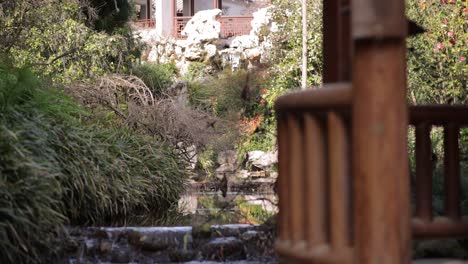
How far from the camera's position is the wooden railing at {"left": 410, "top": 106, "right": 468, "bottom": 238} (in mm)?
4070

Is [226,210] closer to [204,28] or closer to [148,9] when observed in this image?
[204,28]

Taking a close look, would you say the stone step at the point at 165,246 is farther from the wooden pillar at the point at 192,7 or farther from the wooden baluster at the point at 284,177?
the wooden pillar at the point at 192,7

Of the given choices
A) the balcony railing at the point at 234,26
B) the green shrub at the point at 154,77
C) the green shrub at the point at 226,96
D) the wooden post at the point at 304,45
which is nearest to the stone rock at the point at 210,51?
the balcony railing at the point at 234,26

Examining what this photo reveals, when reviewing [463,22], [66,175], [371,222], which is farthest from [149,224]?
[463,22]

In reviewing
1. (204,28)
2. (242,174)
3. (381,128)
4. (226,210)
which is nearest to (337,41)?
(381,128)

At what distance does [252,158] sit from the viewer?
64.8ft

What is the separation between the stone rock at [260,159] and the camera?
19.4 m

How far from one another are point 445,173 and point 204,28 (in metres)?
26.6

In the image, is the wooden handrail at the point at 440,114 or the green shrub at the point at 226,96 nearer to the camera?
the wooden handrail at the point at 440,114

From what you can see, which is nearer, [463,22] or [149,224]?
[149,224]

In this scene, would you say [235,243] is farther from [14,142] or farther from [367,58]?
[367,58]

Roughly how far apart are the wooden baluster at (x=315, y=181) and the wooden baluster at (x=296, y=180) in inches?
2.3

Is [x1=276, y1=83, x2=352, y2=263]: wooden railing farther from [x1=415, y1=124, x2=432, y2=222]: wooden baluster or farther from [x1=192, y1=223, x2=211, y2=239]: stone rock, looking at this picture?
[x1=192, y1=223, x2=211, y2=239]: stone rock

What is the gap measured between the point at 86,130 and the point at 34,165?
Result: 8.50 feet
